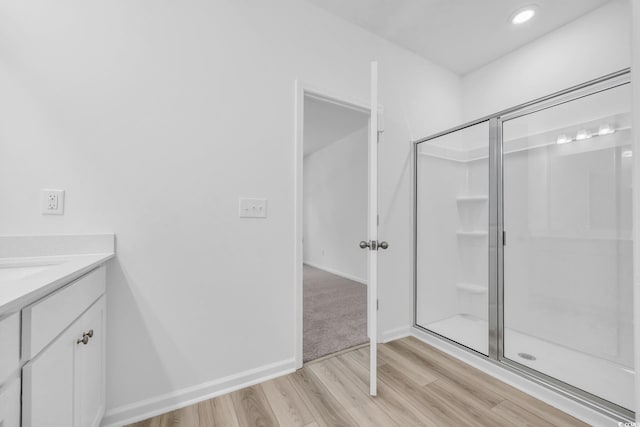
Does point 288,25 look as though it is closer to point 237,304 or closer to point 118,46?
point 118,46

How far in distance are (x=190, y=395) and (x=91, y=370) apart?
1.83 ft

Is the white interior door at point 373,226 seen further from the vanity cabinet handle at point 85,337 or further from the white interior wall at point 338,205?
the white interior wall at point 338,205

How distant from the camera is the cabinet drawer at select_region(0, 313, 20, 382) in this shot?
1.92ft

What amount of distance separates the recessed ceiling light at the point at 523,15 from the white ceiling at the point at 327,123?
150 cm

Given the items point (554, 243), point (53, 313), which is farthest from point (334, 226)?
point (53, 313)

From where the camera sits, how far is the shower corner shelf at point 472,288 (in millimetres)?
2280

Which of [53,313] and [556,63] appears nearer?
[53,313]

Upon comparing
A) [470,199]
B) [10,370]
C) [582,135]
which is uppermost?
[582,135]

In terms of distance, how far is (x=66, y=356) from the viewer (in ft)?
2.88

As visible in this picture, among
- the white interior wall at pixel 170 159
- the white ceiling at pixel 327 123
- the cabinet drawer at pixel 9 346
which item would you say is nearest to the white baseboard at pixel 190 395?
the white interior wall at pixel 170 159

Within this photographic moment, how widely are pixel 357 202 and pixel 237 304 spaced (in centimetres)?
305

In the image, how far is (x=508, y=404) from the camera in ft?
4.66

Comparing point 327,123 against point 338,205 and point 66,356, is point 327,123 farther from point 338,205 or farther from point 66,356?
point 66,356

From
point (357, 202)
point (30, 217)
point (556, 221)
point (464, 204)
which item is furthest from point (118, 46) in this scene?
point (357, 202)
